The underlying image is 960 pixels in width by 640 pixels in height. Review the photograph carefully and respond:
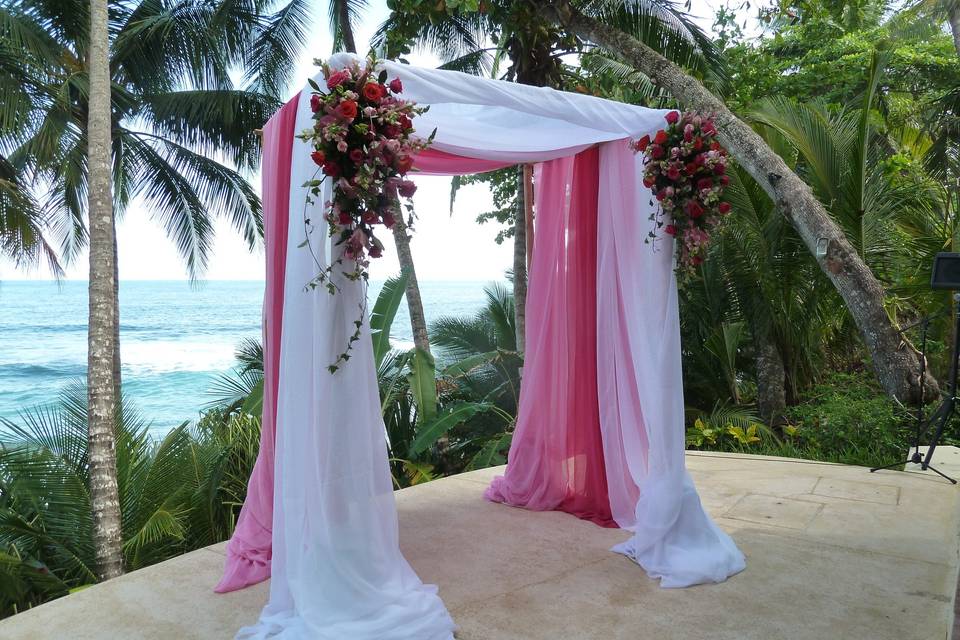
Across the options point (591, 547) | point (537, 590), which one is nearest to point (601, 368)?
point (591, 547)

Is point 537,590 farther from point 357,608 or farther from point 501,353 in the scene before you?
point 501,353

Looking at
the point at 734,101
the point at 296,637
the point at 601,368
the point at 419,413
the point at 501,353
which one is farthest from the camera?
the point at 734,101

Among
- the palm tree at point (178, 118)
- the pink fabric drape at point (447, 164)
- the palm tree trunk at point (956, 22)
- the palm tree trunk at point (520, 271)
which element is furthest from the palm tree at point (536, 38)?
the palm tree trunk at point (956, 22)

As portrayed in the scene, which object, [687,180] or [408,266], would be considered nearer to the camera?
[687,180]

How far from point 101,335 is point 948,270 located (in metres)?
5.47

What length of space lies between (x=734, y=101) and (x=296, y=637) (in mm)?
9674

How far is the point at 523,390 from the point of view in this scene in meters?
4.92

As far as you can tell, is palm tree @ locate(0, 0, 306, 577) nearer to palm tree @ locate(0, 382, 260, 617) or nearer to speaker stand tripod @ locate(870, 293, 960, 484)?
palm tree @ locate(0, 382, 260, 617)

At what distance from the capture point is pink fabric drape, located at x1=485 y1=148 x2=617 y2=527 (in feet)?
15.0

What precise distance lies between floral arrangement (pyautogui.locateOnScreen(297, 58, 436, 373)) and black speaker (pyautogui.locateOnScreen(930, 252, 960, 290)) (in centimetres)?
311

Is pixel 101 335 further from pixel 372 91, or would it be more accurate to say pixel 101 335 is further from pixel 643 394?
pixel 643 394

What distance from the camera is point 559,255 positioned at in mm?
4695

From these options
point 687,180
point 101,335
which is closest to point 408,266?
point 101,335

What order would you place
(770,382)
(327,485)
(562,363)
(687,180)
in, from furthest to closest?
(770,382)
(562,363)
(687,180)
(327,485)
